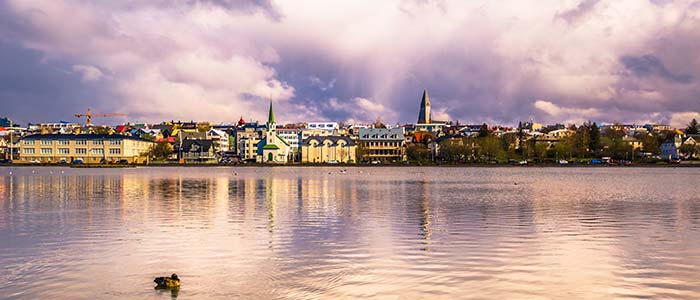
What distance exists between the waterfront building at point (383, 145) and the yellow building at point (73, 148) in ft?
186

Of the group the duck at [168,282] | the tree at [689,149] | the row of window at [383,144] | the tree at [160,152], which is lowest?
the duck at [168,282]

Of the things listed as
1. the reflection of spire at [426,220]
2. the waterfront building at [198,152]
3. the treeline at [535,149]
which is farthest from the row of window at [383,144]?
the reflection of spire at [426,220]

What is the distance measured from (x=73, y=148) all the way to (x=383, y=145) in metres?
74.8

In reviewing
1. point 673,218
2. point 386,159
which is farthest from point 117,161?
point 673,218

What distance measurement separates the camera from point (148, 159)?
17175cm

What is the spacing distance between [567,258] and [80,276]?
1267cm

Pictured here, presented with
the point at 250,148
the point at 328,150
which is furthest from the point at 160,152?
the point at 328,150

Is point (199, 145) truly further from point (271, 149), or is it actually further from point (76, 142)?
point (76, 142)

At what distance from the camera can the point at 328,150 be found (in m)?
168

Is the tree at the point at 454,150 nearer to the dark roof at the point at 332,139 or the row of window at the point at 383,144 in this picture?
the row of window at the point at 383,144

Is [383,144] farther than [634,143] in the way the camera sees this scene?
Yes

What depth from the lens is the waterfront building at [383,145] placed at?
174 meters

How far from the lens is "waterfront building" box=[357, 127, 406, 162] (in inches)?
6865

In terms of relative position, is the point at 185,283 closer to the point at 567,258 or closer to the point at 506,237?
the point at 567,258
